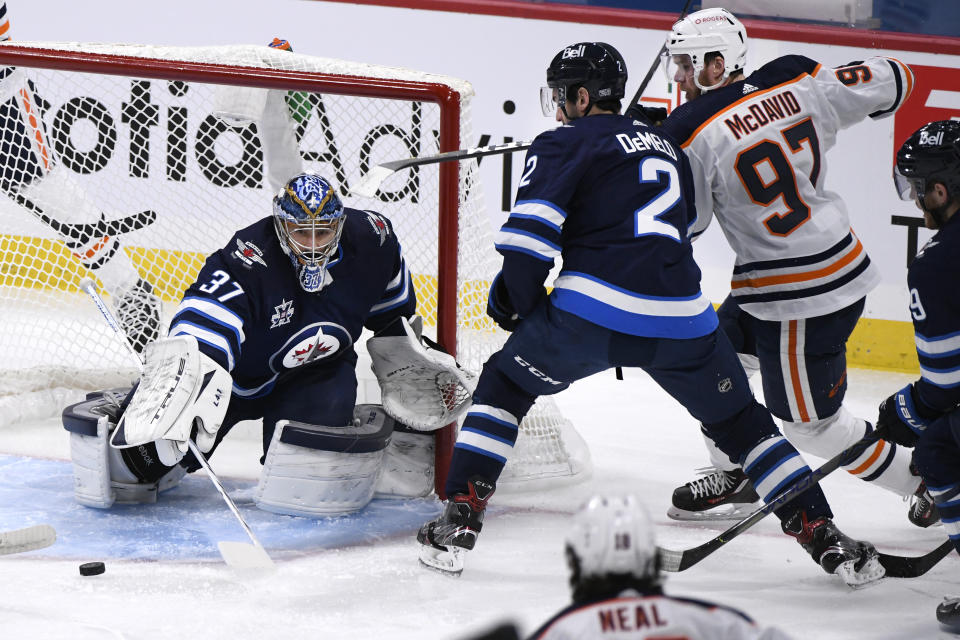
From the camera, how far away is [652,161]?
7.86 feet

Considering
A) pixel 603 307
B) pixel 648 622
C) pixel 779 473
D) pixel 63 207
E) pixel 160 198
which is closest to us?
pixel 648 622

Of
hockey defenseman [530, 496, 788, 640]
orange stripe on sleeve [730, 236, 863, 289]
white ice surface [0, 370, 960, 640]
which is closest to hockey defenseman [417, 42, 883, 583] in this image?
white ice surface [0, 370, 960, 640]

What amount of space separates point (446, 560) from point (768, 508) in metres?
0.69

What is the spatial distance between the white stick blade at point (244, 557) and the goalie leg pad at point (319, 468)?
28 cm

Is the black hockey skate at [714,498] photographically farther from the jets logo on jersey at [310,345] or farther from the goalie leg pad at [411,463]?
the jets logo on jersey at [310,345]

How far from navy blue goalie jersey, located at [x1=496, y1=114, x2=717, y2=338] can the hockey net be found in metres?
0.63

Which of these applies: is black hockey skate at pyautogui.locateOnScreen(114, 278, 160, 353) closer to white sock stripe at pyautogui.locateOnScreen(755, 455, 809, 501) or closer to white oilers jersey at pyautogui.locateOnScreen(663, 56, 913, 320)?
white oilers jersey at pyautogui.locateOnScreen(663, 56, 913, 320)

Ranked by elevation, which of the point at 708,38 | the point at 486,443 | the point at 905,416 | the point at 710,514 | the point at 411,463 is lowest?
the point at 710,514

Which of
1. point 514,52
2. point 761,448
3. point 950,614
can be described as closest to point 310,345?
point 761,448

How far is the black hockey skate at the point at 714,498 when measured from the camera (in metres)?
3.03

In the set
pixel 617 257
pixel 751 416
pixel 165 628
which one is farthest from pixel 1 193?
pixel 751 416

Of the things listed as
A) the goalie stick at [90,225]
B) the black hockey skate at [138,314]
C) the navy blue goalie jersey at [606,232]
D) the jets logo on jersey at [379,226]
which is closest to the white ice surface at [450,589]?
the navy blue goalie jersey at [606,232]

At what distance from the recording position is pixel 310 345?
288cm

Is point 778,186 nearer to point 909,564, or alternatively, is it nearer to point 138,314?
point 909,564
